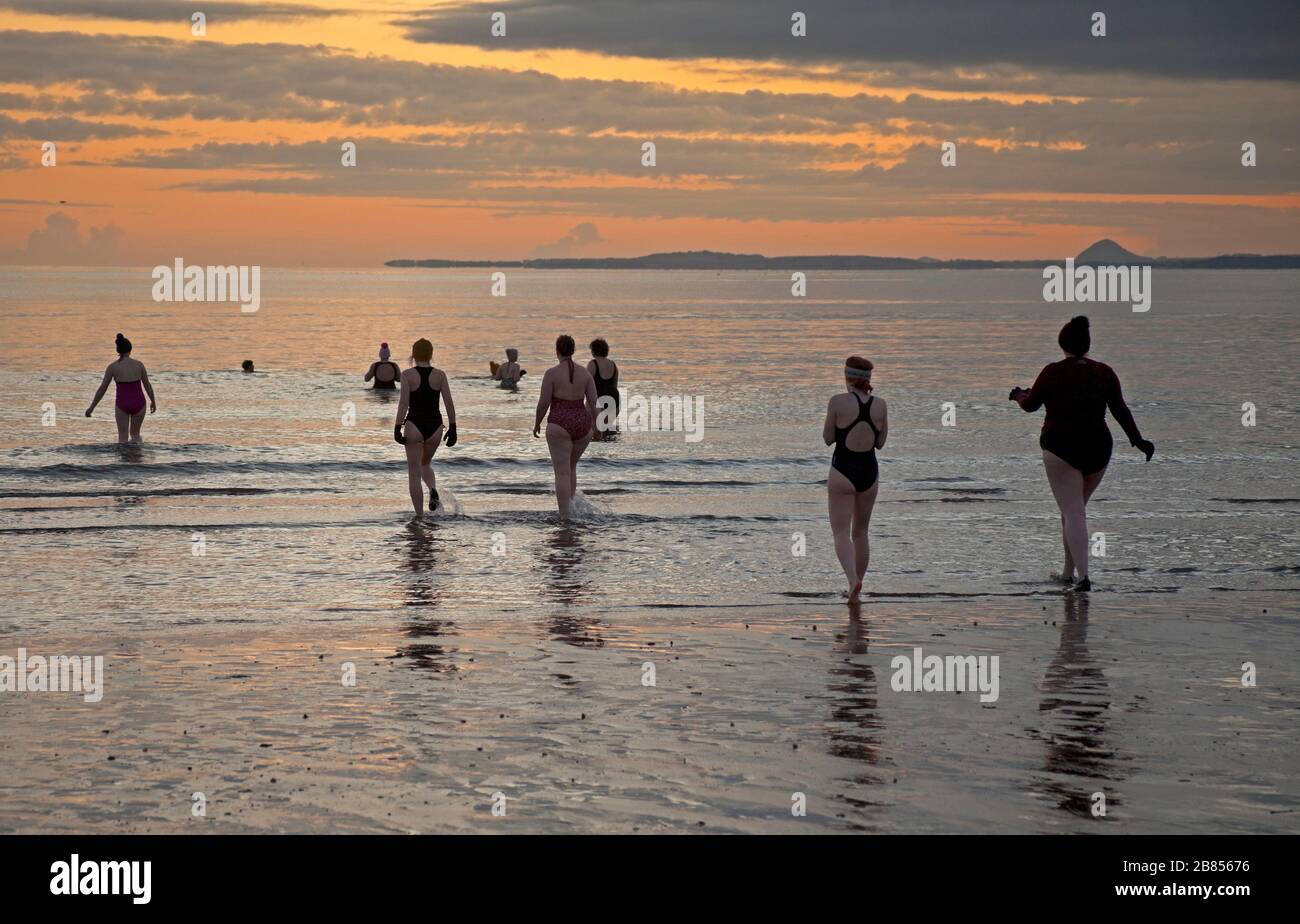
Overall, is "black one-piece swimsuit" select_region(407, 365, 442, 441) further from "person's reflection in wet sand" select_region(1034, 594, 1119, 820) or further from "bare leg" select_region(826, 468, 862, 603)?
"person's reflection in wet sand" select_region(1034, 594, 1119, 820)

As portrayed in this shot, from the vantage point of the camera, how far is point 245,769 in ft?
21.7

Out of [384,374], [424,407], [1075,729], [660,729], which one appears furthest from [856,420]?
[384,374]

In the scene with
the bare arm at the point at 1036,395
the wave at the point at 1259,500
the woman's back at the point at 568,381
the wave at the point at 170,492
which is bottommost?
the wave at the point at 1259,500

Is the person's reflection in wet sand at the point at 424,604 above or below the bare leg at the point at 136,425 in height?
below

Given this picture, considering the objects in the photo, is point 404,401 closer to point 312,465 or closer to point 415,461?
point 415,461

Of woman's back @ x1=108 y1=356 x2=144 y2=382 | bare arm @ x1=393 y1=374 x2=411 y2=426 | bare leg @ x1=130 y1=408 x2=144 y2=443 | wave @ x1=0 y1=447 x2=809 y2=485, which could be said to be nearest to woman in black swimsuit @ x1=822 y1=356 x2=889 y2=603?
bare arm @ x1=393 y1=374 x2=411 y2=426

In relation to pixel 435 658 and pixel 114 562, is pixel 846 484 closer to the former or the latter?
pixel 435 658

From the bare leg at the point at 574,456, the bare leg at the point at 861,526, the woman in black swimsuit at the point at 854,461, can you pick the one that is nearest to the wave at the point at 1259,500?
the bare leg at the point at 574,456

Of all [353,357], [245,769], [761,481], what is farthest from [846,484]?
[353,357]

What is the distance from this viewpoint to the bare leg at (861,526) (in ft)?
36.6

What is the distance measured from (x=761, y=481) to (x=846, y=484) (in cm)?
1065

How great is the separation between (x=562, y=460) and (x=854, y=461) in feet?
18.0

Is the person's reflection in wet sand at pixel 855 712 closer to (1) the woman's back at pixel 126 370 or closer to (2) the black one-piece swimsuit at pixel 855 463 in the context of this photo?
(2) the black one-piece swimsuit at pixel 855 463

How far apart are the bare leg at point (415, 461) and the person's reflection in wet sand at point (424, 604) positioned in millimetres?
254
